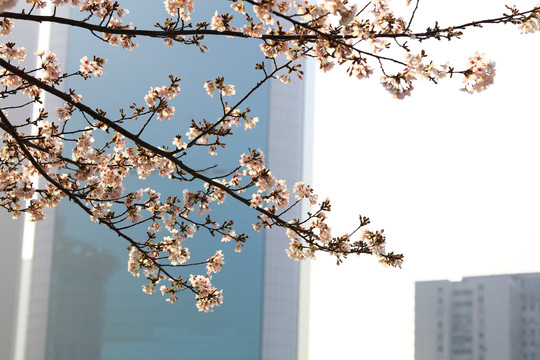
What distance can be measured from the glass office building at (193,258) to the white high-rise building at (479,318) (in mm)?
17739

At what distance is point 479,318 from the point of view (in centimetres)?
7031

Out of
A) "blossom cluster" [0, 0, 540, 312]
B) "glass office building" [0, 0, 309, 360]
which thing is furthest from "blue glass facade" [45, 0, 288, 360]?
"blossom cluster" [0, 0, 540, 312]

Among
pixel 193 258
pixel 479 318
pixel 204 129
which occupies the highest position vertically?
pixel 193 258

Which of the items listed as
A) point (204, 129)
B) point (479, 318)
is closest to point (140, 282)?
point (479, 318)

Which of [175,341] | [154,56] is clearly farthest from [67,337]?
[154,56]

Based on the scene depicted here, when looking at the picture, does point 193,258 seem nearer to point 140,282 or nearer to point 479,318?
point 140,282

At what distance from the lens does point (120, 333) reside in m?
56.2

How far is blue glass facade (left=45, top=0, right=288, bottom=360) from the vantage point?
2168 inches

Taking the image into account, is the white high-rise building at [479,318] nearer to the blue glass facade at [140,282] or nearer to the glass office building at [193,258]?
the glass office building at [193,258]

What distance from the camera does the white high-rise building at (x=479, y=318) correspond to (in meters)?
68.6

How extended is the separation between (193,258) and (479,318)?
97.6 ft

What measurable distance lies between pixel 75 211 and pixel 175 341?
493 inches

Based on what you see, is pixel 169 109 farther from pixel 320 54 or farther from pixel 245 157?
pixel 320 54

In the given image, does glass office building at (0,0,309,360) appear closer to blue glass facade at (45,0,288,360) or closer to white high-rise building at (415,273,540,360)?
blue glass facade at (45,0,288,360)
